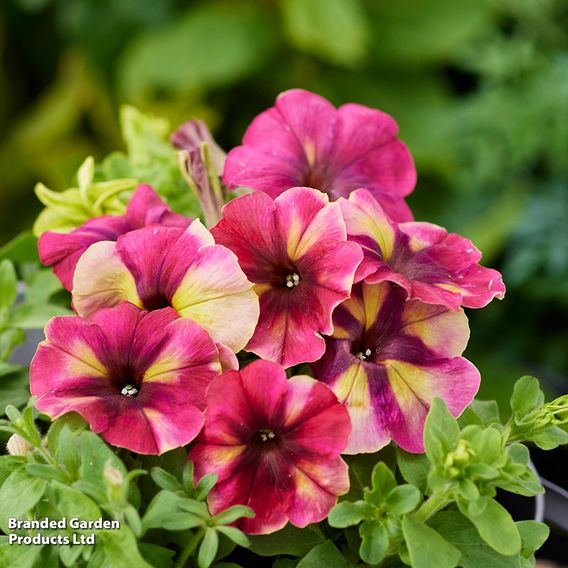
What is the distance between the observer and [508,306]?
5.01ft

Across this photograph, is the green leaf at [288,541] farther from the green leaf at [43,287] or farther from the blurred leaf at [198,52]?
the blurred leaf at [198,52]

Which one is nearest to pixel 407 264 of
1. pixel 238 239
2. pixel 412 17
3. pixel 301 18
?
pixel 238 239

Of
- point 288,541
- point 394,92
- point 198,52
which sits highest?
point 288,541

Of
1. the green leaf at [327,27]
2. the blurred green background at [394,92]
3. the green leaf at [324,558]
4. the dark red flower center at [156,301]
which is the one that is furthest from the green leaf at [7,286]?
the green leaf at [327,27]

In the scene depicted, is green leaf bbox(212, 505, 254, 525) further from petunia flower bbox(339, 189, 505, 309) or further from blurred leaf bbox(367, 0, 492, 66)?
blurred leaf bbox(367, 0, 492, 66)

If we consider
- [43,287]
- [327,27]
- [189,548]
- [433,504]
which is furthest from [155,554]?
[327,27]

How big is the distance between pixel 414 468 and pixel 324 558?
2.2 inches

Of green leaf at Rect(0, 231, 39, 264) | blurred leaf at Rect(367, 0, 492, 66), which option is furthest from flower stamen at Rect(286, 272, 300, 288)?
blurred leaf at Rect(367, 0, 492, 66)

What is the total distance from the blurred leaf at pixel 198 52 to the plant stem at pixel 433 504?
1.25m

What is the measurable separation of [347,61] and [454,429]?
121cm

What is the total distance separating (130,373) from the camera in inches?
15.1

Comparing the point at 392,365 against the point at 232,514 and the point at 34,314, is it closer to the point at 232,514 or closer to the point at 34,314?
the point at 232,514

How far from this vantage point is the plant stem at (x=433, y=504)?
1.11 ft

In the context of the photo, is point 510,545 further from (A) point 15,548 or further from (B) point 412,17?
(B) point 412,17
